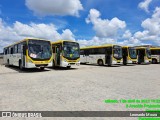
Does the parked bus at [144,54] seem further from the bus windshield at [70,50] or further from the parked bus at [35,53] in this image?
the parked bus at [35,53]

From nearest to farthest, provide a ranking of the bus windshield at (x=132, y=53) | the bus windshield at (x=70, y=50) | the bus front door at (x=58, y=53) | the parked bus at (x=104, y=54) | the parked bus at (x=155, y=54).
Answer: the bus windshield at (x=70, y=50) < the bus front door at (x=58, y=53) < the parked bus at (x=104, y=54) < the bus windshield at (x=132, y=53) < the parked bus at (x=155, y=54)

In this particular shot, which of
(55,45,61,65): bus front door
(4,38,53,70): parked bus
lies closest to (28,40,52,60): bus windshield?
(4,38,53,70): parked bus

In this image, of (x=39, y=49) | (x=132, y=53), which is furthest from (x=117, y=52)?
(x=39, y=49)

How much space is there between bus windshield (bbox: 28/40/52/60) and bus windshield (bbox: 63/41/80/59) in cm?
225

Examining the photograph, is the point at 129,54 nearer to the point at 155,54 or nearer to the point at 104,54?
the point at 104,54

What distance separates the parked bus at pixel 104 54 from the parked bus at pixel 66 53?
6168 millimetres

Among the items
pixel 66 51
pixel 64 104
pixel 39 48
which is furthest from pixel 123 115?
pixel 66 51

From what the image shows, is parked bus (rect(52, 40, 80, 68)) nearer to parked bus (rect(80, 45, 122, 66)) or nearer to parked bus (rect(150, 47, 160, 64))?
parked bus (rect(80, 45, 122, 66))

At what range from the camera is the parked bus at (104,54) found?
24016 mm

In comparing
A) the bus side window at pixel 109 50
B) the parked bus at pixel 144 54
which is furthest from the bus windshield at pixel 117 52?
the parked bus at pixel 144 54

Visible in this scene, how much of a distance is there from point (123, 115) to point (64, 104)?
1.89m

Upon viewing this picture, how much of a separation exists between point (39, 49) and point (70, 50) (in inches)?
155

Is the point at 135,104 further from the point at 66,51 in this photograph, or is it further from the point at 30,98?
the point at 66,51

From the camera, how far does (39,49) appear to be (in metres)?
16.2
